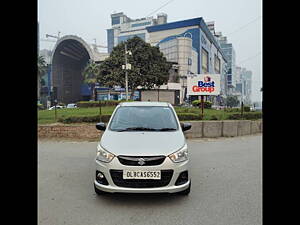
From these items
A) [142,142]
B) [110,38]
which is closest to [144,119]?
[142,142]

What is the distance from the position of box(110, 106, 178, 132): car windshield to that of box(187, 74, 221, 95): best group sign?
8.22 m

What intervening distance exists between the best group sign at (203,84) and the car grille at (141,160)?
998 cm

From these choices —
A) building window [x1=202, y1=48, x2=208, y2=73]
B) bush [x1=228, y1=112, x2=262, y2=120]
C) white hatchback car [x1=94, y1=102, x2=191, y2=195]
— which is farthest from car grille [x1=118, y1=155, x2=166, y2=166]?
building window [x1=202, y1=48, x2=208, y2=73]

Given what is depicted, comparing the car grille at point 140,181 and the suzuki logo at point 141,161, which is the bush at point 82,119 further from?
the suzuki logo at point 141,161

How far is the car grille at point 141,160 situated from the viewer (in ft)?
11.7

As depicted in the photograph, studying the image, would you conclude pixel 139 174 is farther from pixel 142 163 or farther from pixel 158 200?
pixel 158 200

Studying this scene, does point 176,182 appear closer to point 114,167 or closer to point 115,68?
point 114,167

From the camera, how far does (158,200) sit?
3928mm

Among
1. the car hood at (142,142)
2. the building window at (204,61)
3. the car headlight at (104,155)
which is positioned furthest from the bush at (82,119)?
the building window at (204,61)

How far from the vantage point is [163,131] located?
448 centimetres

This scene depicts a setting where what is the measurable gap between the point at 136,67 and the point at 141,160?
32.7m
